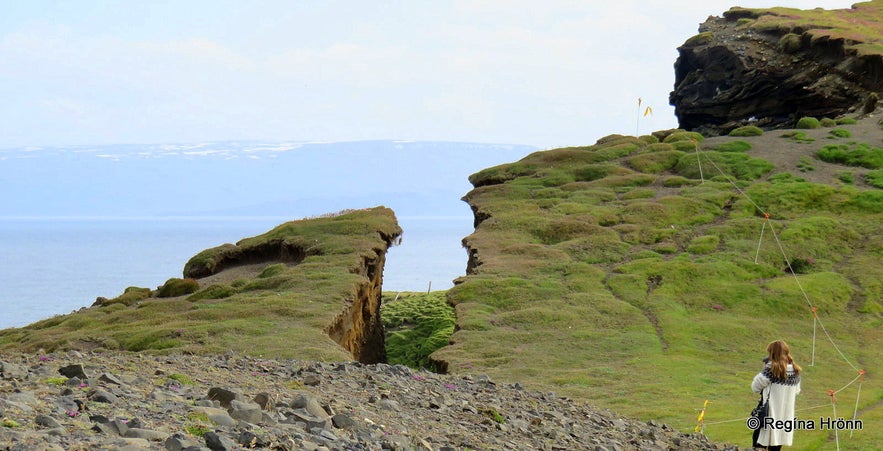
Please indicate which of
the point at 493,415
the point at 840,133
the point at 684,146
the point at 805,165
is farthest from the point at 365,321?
the point at 840,133

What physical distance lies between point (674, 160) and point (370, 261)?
1452 inches

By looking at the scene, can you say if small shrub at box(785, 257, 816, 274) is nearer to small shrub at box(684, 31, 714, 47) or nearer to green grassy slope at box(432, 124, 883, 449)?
green grassy slope at box(432, 124, 883, 449)

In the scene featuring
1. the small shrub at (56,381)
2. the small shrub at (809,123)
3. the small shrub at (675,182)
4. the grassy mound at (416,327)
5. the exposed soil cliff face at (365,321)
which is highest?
the small shrub at (809,123)

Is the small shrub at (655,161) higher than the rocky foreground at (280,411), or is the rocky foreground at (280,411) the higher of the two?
the small shrub at (655,161)

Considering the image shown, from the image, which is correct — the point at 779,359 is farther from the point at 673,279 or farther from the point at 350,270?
the point at 350,270

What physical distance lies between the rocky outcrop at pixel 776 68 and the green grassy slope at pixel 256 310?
198ft

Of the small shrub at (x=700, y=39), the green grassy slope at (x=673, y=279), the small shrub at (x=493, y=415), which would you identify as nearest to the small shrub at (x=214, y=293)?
the green grassy slope at (x=673, y=279)

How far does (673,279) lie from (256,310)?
24953mm

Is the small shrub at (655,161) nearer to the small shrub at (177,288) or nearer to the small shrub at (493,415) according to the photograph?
the small shrub at (177,288)

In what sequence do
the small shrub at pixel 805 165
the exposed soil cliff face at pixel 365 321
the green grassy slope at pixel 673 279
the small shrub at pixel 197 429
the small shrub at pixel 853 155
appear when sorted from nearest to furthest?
the small shrub at pixel 197 429
the green grassy slope at pixel 673 279
the exposed soil cliff face at pixel 365 321
the small shrub at pixel 805 165
the small shrub at pixel 853 155

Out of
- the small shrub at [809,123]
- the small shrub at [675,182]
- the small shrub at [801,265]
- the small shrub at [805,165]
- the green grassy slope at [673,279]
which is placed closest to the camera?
the green grassy slope at [673,279]

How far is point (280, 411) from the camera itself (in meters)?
15.1

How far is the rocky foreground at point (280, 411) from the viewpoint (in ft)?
40.3

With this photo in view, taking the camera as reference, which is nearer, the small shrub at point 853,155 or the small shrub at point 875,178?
the small shrub at point 875,178
